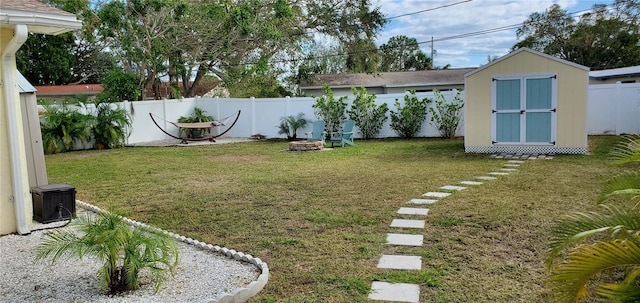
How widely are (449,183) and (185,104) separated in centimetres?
1167

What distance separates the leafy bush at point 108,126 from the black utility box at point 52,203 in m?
8.66

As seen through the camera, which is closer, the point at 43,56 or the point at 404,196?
the point at 404,196

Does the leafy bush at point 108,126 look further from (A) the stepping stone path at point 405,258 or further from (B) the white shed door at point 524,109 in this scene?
(A) the stepping stone path at point 405,258

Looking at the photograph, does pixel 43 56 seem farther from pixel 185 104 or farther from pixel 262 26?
pixel 262 26

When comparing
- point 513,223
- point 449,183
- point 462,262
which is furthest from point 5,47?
point 449,183

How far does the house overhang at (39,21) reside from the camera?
4.25 metres

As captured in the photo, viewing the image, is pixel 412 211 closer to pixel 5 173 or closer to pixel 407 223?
pixel 407 223

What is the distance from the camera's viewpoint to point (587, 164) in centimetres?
824

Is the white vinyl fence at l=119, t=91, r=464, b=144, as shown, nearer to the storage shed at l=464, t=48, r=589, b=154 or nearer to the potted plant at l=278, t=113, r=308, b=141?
the potted plant at l=278, t=113, r=308, b=141

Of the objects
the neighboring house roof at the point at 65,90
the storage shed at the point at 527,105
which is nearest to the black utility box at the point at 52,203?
the storage shed at the point at 527,105

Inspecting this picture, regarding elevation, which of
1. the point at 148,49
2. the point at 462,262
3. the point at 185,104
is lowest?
the point at 462,262

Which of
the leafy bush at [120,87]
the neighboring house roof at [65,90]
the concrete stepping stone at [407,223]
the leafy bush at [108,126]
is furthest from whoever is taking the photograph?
the neighboring house roof at [65,90]

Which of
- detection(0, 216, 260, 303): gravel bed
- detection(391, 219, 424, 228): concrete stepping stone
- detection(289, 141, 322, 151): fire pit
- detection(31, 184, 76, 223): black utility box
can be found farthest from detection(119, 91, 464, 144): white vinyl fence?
detection(0, 216, 260, 303): gravel bed

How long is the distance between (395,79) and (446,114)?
1050 cm
